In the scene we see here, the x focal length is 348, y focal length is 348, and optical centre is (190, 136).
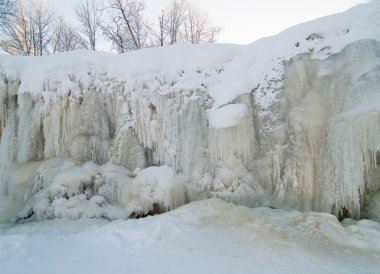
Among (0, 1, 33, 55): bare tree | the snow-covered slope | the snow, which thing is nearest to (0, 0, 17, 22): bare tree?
(0, 1, 33, 55): bare tree

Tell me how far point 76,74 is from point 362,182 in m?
6.55

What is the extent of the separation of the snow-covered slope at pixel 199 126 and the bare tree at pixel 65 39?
13836 mm

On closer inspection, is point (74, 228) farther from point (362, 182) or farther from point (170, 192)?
point (362, 182)

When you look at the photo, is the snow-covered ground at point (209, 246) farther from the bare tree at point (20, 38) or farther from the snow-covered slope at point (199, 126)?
the bare tree at point (20, 38)

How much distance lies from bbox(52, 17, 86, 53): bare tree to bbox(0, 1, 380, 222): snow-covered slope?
1384cm

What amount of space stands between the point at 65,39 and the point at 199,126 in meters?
18.1

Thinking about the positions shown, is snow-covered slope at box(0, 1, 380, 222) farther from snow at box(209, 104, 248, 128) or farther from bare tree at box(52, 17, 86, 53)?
bare tree at box(52, 17, 86, 53)

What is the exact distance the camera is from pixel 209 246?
448 centimetres

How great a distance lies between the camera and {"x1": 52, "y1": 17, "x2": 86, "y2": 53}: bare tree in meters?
21.8

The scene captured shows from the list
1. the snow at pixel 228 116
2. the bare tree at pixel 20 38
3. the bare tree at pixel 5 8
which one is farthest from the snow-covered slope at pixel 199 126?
the bare tree at pixel 20 38

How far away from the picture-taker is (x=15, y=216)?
737 cm

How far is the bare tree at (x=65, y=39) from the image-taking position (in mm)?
21808

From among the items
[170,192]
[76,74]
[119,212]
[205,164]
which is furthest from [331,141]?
[76,74]

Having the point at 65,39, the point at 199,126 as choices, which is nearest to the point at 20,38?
the point at 65,39
